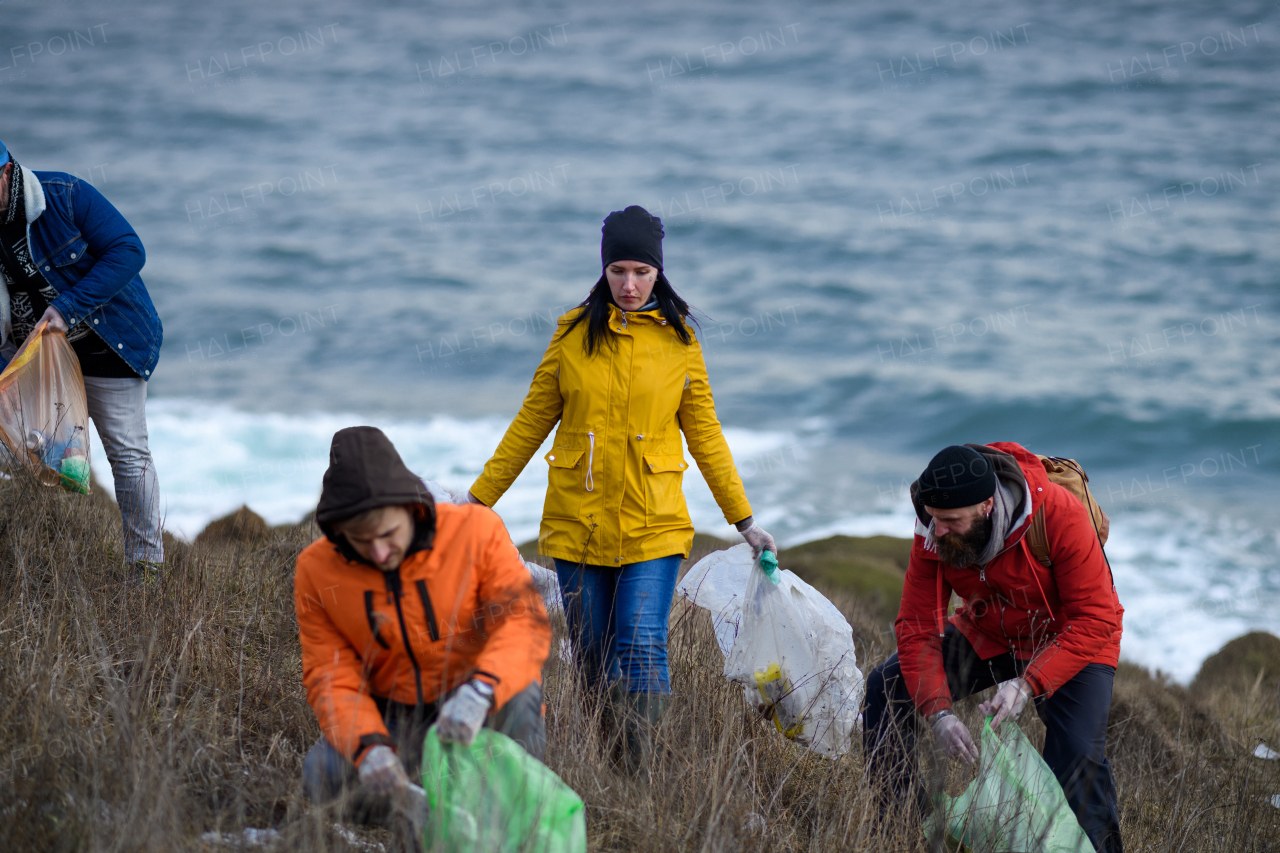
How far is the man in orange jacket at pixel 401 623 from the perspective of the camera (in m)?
2.17

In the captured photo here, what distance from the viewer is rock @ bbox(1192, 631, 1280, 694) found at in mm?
7102

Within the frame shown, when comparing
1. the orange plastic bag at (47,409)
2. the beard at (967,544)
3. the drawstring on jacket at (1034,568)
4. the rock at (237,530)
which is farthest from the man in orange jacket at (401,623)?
the rock at (237,530)

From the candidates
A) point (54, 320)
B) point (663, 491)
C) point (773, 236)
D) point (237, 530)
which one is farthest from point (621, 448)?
point (773, 236)

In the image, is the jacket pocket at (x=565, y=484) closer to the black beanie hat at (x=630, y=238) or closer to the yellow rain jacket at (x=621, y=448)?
the yellow rain jacket at (x=621, y=448)

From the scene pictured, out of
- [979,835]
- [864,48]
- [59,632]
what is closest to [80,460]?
[59,632]

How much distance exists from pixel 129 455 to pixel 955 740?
10.3 feet

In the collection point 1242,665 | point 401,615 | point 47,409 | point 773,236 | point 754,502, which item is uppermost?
point 773,236

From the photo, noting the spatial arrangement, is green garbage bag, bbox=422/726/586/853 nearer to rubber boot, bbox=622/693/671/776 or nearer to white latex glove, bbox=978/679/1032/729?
rubber boot, bbox=622/693/671/776

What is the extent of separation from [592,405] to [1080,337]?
612 inches

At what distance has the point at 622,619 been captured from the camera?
128 inches

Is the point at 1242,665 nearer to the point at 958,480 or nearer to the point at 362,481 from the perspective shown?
the point at 958,480

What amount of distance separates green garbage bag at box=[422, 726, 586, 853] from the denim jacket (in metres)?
2.27

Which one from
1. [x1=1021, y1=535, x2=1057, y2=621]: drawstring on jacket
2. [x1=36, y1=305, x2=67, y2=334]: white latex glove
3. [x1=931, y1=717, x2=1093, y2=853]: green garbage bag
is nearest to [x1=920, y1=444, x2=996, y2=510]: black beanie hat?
[x1=1021, y1=535, x2=1057, y2=621]: drawstring on jacket

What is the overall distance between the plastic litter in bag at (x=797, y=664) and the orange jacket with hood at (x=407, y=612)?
128 cm
